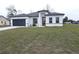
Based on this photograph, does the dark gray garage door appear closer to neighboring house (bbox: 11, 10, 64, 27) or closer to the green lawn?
neighboring house (bbox: 11, 10, 64, 27)

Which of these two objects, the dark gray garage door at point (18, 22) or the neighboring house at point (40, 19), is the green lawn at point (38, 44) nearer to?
the neighboring house at point (40, 19)

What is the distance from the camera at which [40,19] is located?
40562 mm

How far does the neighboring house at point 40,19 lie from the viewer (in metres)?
36.8

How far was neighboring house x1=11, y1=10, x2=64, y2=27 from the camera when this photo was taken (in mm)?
36844

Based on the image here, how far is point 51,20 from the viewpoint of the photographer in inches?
1463

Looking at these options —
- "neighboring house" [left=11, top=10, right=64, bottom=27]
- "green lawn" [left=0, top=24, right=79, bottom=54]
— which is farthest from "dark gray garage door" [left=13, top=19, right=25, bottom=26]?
"green lawn" [left=0, top=24, right=79, bottom=54]

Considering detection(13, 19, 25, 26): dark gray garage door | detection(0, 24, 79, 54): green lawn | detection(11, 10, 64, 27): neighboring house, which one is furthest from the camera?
detection(13, 19, 25, 26): dark gray garage door

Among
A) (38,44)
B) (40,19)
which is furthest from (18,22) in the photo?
(38,44)

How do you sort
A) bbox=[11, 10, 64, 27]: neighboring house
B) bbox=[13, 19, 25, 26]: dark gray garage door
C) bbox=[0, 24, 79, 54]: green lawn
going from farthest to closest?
bbox=[13, 19, 25, 26]: dark gray garage door, bbox=[11, 10, 64, 27]: neighboring house, bbox=[0, 24, 79, 54]: green lawn

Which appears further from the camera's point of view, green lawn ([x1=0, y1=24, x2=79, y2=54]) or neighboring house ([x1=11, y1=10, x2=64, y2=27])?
neighboring house ([x1=11, y1=10, x2=64, y2=27])

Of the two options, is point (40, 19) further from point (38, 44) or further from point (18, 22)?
point (38, 44)
